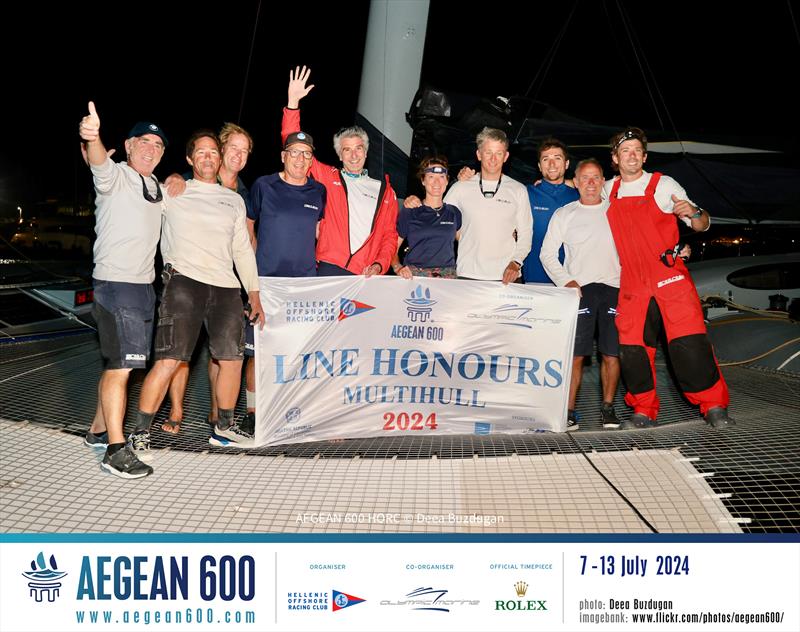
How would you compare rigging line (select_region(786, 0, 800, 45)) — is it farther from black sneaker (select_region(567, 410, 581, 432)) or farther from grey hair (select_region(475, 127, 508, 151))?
black sneaker (select_region(567, 410, 581, 432))

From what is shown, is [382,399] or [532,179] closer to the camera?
[382,399]

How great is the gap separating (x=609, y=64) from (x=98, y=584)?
6.18 metres

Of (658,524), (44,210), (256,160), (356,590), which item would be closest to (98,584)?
(356,590)

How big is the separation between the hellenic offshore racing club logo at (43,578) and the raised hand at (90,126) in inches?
69.5

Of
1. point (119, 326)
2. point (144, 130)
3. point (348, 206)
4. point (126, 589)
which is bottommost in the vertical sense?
point (126, 589)

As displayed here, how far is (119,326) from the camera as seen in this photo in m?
2.75

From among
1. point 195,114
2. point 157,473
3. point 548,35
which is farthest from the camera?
point 195,114

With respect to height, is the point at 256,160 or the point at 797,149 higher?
the point at 256,160

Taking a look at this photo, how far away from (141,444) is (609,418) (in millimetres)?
2788

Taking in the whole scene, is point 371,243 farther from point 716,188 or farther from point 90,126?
point 716,188

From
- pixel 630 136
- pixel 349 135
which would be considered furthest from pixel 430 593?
pixel 630 136

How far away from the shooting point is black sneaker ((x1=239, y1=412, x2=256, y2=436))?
11.1 feet

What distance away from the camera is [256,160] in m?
22.4

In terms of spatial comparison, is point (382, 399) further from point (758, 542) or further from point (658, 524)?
point (758, 542)
